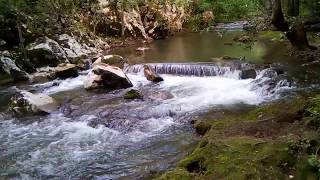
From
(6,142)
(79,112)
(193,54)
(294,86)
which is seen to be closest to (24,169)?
(6,142)

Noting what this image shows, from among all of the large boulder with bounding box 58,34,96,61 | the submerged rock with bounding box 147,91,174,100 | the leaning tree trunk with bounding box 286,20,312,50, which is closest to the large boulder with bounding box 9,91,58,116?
the submerged rock with bounding box 147,91,174,100

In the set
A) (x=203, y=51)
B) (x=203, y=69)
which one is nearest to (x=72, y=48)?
(x=203, y=51)

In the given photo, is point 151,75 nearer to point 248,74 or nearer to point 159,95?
point 159,95

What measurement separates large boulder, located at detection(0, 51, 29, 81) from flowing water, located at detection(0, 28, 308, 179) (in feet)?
4.65

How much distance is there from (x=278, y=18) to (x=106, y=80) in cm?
927

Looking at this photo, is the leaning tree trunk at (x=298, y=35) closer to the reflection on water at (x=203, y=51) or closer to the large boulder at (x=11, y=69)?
the reflection on water at (x=203, y=51)

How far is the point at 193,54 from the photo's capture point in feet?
73.4

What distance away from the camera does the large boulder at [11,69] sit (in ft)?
62.5

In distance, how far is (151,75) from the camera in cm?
1805

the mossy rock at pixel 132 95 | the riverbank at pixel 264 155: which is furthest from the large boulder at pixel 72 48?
the riverbank at pixel 264 155

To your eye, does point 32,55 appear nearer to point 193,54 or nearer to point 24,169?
point 193,54

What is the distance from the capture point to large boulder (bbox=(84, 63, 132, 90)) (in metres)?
16.4

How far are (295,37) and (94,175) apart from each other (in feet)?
17.8

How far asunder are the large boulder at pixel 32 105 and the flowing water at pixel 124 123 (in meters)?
0.33
